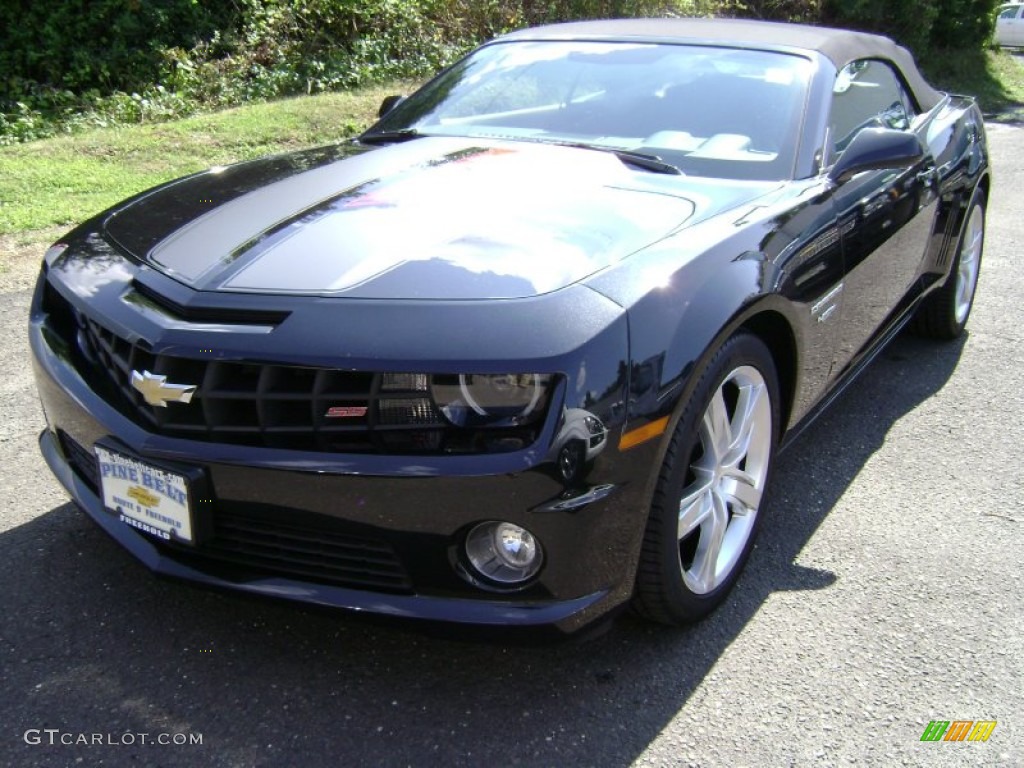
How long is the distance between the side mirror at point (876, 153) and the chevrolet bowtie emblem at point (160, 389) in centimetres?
202

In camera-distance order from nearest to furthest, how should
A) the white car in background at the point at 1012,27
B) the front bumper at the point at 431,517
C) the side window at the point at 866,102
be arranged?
the front bumper at the point at 431,517, the side window at the point at 866,102, the white car in background at the point at 1012,27

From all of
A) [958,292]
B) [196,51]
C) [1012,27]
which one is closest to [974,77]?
[196,51]

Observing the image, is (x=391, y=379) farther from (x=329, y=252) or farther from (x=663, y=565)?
(x=663, y=565)

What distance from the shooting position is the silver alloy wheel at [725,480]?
238 cm

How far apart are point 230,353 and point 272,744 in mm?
822

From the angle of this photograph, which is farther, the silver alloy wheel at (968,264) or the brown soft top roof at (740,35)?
the silver alloy wheel at (968,264)

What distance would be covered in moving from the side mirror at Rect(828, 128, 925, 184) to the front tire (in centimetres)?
78

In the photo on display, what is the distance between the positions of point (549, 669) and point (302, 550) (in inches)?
26.2

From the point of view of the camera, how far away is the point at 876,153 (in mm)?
2934

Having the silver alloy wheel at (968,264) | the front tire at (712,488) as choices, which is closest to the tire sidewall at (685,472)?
the front tire at (712,488)

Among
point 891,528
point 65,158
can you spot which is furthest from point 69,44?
point 891,528

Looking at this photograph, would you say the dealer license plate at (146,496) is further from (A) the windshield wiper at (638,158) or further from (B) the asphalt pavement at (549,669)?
(A) the windshield wiper at (638,158)

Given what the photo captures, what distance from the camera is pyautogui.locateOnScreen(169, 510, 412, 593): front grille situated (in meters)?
2.02

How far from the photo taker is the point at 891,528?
118 inches
